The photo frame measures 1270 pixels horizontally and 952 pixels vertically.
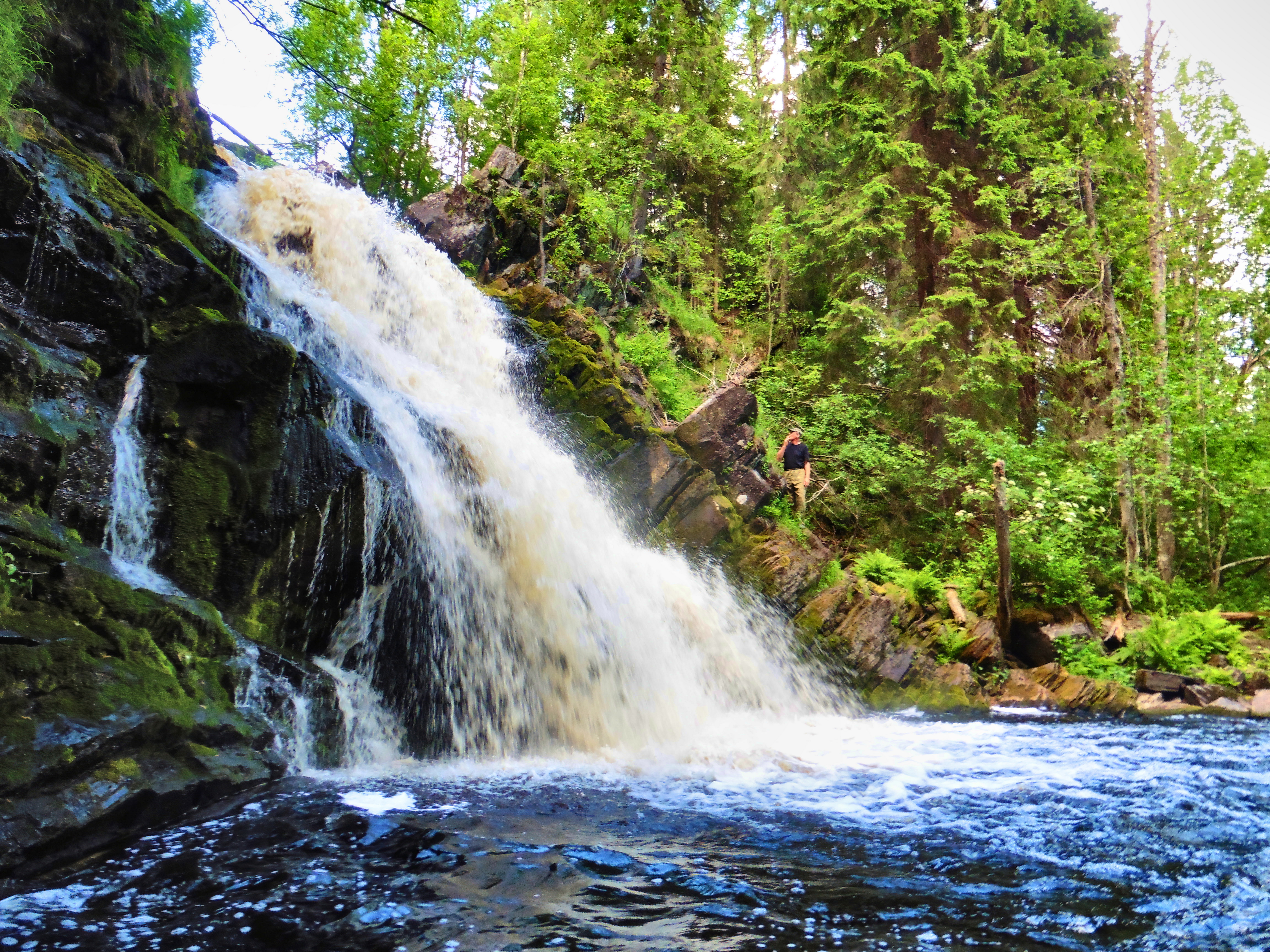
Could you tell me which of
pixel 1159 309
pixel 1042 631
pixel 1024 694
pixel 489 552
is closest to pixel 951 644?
pixel 1024 694

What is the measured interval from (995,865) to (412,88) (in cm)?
2584

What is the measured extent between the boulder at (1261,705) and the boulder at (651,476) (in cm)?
923

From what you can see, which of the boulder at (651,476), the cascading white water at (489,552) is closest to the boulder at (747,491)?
the boulder at (651,476)

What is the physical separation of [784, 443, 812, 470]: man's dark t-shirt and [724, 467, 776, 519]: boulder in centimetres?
128

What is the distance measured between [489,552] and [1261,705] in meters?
11.9

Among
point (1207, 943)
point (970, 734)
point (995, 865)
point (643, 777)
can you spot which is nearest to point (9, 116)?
point (643, 777)

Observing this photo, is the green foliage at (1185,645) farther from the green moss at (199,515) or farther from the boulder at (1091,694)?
the green moss at (199,515)

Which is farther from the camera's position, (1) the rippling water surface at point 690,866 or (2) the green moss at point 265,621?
(2) the green moss at point 265,621

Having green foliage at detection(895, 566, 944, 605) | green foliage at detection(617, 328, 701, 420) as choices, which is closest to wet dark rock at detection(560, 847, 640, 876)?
green foliage at detection(895, 566, 944, 605)

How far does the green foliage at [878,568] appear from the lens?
47.6 feet

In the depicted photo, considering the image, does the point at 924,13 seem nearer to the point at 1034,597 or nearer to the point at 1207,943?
the point at 1034,597

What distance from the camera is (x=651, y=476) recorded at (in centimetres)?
1335

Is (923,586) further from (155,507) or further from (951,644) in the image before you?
(155,507)

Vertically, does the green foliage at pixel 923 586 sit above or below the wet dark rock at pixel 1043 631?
above
